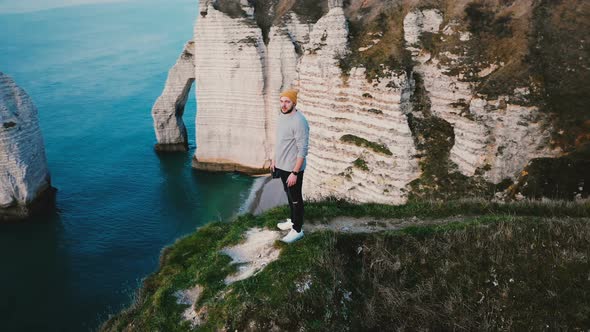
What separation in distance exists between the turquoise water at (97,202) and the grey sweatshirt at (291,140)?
6.76 m

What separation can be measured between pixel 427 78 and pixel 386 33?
280cm

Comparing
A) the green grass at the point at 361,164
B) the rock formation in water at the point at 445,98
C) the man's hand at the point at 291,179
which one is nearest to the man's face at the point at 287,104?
the man's hand at the point at 291,179

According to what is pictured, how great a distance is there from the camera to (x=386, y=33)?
57.7ft

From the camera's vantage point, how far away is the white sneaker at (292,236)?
7500mm

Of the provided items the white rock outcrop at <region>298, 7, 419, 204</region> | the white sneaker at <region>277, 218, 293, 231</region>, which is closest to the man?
the white sneaker at <region>277, 218, 293, 231</region>

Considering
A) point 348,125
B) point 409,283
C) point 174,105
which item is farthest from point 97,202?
point 409,283

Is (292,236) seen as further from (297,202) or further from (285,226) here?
(285,226)

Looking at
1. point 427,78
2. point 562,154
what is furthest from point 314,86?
point 562,154

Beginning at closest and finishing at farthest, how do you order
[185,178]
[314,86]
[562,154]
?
[562,154]
[314,86]
[185,178]

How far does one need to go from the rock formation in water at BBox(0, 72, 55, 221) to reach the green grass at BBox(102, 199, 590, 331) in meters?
18.6

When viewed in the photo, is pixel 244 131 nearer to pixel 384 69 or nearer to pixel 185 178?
pixel 185 178

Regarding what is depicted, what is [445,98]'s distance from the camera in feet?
52.2

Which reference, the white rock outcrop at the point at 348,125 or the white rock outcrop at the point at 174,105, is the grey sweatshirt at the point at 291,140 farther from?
the white rock outcrop at the point at 174,105

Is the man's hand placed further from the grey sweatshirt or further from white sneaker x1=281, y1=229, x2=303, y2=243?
white sneaker x1=281, y1=229, x2=303, y2=243
